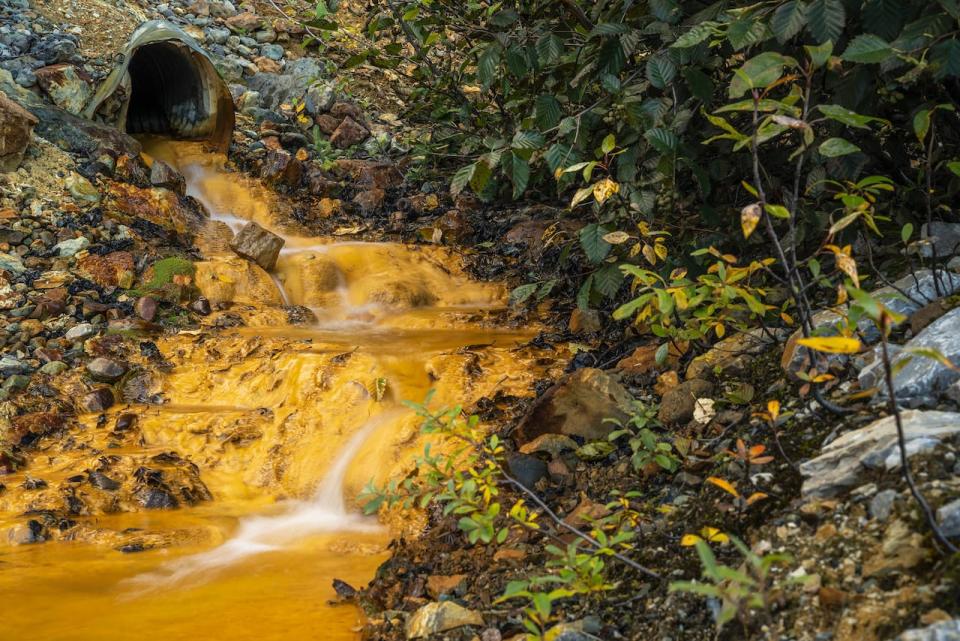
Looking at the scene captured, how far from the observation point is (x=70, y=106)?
721 centimetres

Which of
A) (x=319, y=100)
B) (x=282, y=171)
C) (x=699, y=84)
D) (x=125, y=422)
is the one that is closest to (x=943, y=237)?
(x=699, y=84)

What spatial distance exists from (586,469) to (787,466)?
1.14 m

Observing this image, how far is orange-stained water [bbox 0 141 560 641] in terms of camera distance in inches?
121

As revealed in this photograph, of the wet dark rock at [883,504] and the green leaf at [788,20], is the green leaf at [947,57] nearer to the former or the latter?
the green leaf at [788,20]

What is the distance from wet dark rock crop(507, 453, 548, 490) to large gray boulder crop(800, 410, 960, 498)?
136 cm

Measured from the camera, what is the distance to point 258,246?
6422mm

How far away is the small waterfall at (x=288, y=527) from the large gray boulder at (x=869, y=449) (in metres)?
2.35

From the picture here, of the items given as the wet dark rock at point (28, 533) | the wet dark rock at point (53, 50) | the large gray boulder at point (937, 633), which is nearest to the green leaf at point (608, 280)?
the large gray boulder at point (937, 633)

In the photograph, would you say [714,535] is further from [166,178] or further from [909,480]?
[166,178]

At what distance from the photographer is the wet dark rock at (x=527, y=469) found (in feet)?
10.8

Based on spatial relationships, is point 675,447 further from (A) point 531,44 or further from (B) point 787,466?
(A) point 531,44

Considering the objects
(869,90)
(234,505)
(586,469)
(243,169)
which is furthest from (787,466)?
(243,169)

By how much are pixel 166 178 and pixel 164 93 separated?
2.13 m

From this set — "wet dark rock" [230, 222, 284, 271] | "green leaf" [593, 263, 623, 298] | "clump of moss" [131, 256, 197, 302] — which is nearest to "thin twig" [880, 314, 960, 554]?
"green leaf" [593, 263, 623, 298]
